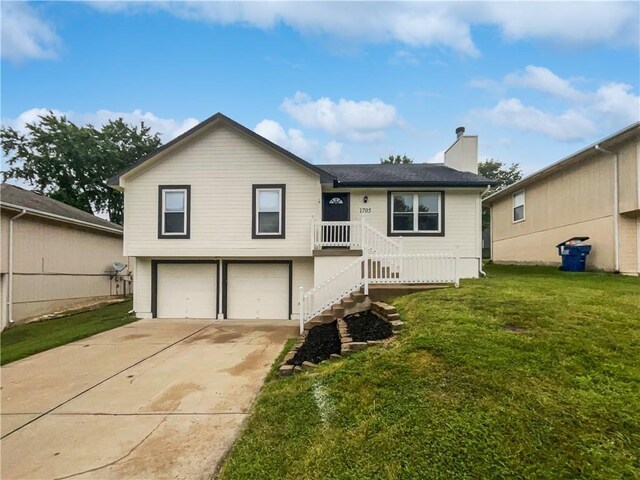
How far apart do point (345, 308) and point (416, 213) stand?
4.93 meters

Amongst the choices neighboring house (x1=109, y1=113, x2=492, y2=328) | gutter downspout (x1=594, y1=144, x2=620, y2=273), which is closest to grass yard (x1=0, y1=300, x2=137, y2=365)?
neighboring house (x1=109, y1=113, x2=492, y2=328)

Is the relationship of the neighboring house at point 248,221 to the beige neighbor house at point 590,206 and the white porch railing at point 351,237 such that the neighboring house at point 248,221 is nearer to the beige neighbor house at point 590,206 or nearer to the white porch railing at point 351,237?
the white porch railing at point 351,237

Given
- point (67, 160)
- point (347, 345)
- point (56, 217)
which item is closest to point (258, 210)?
point (347, 345)

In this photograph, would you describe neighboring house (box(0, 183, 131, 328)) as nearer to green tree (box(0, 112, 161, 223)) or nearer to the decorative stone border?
the decorative stone border

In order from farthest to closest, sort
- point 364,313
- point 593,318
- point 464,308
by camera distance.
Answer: point 364,313, point 464,308, point 593,318

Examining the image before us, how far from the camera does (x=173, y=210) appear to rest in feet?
35.5

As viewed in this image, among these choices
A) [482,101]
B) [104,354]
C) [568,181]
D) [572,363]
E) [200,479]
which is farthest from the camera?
[482,101]

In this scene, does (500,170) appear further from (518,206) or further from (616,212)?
(616,212)

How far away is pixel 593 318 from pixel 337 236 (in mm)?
6660

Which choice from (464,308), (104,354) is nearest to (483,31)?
(464,308)

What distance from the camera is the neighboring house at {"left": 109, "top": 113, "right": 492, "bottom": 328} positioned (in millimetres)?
10547

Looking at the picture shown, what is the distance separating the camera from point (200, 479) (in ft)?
9.35

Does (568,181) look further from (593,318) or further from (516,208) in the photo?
(593,318)

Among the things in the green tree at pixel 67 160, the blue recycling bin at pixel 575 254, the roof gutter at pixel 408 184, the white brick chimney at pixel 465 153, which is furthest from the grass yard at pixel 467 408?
the green tree at pixel 67 160
